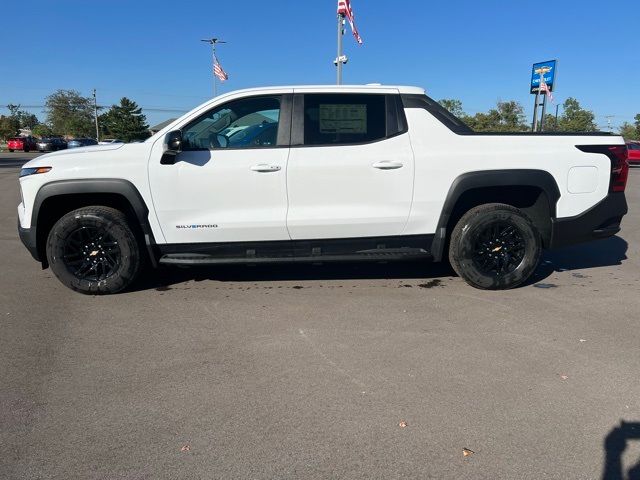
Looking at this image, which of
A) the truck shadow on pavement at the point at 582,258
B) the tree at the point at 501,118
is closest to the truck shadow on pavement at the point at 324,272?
the truck shadow on pavement at the point at 582,258

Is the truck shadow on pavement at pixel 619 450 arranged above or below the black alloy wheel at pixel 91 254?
below

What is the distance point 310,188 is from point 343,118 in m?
0.79

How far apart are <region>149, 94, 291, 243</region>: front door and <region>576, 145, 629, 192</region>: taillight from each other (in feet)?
9.80

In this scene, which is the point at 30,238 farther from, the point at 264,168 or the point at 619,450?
the point at 619,450

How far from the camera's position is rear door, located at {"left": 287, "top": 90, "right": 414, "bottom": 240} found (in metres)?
4.57

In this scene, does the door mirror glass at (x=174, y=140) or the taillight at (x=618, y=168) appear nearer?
the door mirror glass at (x=174, y=140)

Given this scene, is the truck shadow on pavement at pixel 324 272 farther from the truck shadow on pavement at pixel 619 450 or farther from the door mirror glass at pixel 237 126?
the truck shadow on pavement at pixel 619 450

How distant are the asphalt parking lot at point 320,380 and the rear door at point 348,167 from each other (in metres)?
0.75

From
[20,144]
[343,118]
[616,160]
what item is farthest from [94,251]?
[20,144]

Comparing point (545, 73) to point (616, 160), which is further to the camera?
point (545, 73)

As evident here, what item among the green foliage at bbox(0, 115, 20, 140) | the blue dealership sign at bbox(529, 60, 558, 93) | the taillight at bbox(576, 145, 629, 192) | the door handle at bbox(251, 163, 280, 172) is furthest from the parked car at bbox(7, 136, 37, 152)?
the taillight at bbox(576, 145, 629, 192)

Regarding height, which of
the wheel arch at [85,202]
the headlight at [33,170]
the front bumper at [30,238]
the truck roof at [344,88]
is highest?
the truck roof at [344,88]

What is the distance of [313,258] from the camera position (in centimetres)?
479

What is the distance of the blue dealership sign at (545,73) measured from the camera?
3055 centimetres
